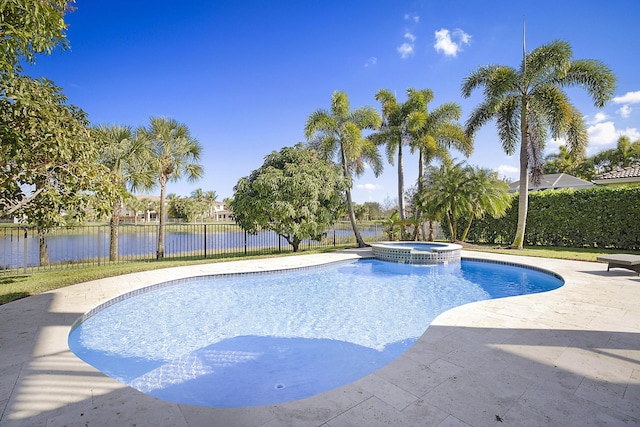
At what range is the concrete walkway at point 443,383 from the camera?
234cm

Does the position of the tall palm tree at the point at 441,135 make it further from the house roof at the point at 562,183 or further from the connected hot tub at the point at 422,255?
the house roof at the point at 562,183

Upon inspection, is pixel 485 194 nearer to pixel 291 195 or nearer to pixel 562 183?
pixel 291 195

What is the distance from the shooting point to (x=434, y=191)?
50.6 feet

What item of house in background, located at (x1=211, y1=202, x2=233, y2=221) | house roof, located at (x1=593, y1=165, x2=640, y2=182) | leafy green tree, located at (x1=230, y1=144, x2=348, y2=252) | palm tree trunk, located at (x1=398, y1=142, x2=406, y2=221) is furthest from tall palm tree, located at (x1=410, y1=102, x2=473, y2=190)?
house in background, located at (x1=211, y1=202, x2=233, y2=221)

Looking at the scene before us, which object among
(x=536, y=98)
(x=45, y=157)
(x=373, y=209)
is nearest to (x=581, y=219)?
(x=536, y=98)

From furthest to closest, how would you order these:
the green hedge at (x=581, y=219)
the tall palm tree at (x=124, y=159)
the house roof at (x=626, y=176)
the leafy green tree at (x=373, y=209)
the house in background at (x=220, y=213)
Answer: the house in background at (x=220, y=213), the leafy green tree at (x=373, y=209), the house roof at (x=626, y=176), the tall palm tree at (x=124, y=159), the green hedge at (x=581, y=219)

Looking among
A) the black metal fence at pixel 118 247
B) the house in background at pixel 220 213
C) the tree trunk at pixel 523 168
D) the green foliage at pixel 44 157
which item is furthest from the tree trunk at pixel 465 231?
the house in background at pixel 220 213

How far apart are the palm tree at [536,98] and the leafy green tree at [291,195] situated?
793 centimetres

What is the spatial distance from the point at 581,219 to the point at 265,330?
15392 mm

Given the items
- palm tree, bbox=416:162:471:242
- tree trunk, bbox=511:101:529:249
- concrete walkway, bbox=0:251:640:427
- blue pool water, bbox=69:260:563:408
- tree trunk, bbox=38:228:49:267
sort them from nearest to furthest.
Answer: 1. concrete walkway, bbox=0:251:640:427
2. blue pool water, bbox=69:260:563:408
3. tree trunk, bbox=38:228:49:267
4. tree trunk, bbox=511:101:529:249
5. palm tree, bbox=416:162:471:242

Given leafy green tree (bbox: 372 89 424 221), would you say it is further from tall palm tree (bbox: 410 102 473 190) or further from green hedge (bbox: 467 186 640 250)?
green hedge (bbox: 467 186 640 250)

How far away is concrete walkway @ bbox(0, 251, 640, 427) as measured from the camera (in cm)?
234

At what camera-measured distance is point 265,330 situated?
5375 mm

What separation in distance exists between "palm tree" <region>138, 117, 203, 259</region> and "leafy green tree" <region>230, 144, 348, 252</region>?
117 inches
